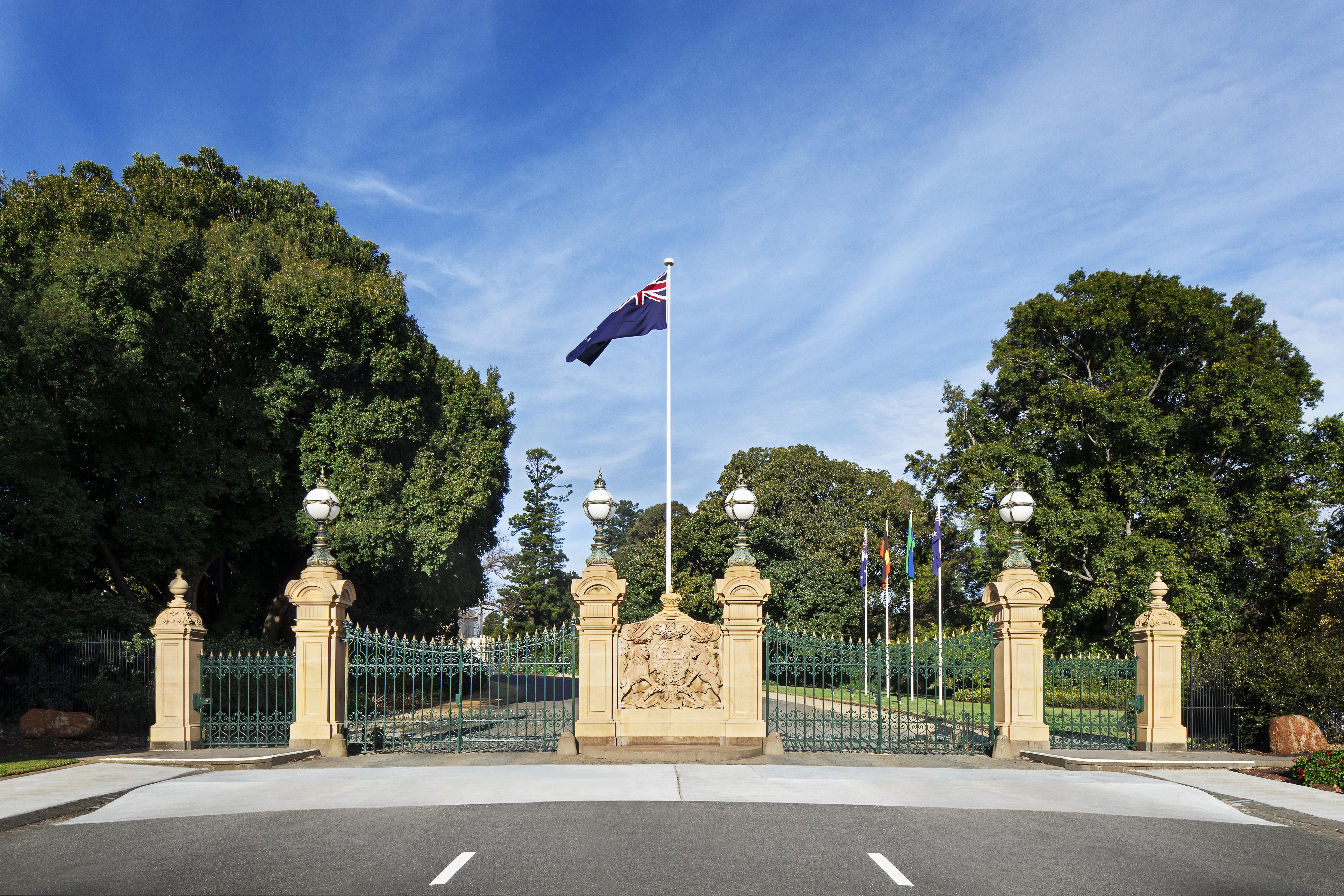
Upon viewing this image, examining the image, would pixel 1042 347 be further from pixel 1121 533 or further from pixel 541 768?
pixel 541 768

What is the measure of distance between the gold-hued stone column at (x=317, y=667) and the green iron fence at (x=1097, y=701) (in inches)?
477

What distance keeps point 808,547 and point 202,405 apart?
3491 cm

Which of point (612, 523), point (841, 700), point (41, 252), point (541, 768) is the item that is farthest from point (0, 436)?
point (612, 523)

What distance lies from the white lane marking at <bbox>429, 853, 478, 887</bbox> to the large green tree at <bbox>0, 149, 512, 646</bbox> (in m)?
15.5

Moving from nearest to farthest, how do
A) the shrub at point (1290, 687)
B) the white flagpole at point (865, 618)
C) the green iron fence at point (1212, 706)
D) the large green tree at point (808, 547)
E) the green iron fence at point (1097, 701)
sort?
the white flagpole at point (865, 618), the green iron fence at point (1097, 701), the shrub at point (1290, 687), the green iron fence at point (1212, 706), the large green tree at point (808, 547)

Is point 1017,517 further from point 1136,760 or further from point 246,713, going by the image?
point 246,713

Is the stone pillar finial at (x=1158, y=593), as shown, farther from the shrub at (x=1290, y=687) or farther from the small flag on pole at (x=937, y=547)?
the small flag on pole at (x=937, y=547)

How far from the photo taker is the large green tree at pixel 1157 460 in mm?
29578

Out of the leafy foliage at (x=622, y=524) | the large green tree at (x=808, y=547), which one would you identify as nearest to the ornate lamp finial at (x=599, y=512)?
the large green tree at (x=808, y=547)

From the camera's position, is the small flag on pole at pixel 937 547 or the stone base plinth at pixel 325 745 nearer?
the stone base plinth at pixel 325 745

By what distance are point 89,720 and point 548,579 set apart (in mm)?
48882

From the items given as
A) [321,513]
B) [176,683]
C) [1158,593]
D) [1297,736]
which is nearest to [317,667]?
[176,683]

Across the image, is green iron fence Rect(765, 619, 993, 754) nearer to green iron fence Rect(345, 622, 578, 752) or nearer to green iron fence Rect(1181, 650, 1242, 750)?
green iron fence Rect(345, 622, 578, 752)

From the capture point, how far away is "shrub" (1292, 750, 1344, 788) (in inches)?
509
